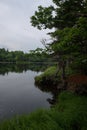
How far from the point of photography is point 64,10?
40.9ft

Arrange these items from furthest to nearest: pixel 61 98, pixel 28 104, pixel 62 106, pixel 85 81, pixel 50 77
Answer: pixel 50 77 → pixel 28 104 → pixel 85 81 → pixel 61 98 → pixel 62 106

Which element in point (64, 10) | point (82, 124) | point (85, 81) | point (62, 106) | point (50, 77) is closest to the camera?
point (82, 124)

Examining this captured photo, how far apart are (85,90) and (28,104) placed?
6703 millimetres

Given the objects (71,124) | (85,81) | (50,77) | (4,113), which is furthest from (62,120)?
(50,77)

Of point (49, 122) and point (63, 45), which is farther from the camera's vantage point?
point (49, 122)

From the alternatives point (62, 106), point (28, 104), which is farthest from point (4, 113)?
point (62, 106)

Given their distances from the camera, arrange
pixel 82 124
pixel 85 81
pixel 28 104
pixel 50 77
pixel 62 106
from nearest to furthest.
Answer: pixel 82 124 < pixel 62 106 < pixel 85 81 < pixel 28 104 < pixel 50 77

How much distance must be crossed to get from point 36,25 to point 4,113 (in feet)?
30.7

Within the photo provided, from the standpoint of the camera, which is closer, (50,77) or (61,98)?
(61,98)

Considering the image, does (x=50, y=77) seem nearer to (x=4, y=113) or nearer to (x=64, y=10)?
(x=4, y=113)

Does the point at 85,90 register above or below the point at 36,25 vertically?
below

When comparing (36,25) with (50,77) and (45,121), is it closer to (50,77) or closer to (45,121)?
(45,121)

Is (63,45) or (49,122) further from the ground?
(63,45)

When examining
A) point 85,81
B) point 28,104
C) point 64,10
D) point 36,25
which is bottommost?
point 28,104
